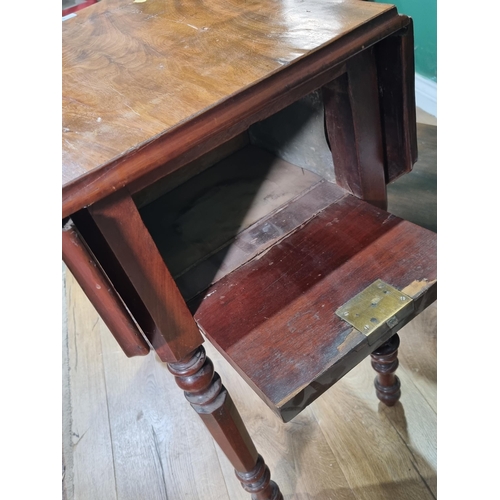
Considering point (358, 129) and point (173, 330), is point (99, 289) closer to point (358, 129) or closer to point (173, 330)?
point (173, 330)

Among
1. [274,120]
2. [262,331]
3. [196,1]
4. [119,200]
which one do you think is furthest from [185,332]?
[196,1]

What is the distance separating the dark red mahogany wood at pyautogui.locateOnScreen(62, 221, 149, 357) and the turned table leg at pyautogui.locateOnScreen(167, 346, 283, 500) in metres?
0.09

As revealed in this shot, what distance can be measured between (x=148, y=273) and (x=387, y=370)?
67 centimetres

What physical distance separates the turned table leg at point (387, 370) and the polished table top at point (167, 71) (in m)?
0.62

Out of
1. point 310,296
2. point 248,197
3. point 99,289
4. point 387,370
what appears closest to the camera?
point 99,289

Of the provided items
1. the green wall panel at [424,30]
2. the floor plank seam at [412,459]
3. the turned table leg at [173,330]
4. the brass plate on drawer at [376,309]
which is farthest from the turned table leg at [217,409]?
the green wall panel at [424,30]

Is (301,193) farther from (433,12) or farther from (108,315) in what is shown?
(433,12)

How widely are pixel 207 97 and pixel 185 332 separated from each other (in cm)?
32

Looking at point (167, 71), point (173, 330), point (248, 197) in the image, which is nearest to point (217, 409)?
point (173, 330)

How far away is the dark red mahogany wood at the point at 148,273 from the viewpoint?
606 mm

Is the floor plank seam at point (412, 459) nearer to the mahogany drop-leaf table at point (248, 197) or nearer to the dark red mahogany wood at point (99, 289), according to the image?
the mahogany drop-leaf table at point (248, 197)

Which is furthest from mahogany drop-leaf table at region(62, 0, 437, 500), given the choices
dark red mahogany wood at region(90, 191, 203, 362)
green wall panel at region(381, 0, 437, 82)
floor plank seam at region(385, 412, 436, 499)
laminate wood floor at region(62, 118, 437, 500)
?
green wall panel at region(381, 0, 437, 82)

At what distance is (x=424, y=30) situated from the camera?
1.85 m

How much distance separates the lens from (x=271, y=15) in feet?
2.61
